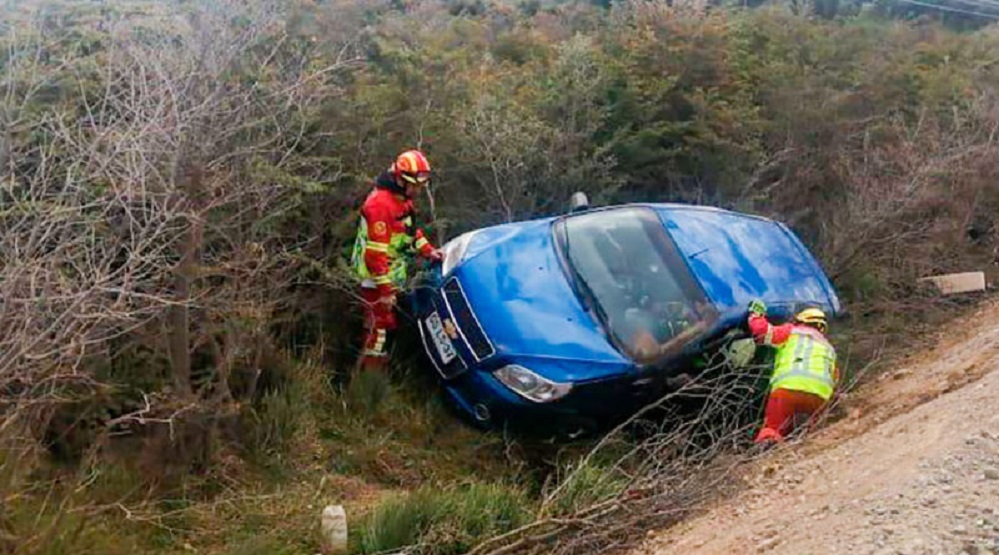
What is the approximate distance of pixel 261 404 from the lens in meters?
6.27

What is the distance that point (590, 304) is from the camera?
672 cm

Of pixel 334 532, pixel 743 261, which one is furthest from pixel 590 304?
pixel 334 532

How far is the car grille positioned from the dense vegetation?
60cm

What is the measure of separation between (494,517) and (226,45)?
115 inches

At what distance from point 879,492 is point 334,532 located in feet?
8.26

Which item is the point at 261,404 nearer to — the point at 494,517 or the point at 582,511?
the point at 494,517

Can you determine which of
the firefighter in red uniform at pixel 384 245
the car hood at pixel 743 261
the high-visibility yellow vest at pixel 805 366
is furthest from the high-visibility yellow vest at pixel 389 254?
the high-visibility yellow vest at pixel 805 366

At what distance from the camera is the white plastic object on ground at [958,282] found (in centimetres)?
1005

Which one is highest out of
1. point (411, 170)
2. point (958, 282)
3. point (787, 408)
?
point (411, 170)

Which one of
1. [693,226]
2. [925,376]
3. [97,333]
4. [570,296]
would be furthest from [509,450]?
[925,376]

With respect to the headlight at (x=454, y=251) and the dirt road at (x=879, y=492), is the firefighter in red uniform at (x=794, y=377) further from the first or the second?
the headlight at (x=454, y=251)

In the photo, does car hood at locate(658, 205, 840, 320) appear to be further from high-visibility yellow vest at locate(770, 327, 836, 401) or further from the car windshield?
high-visibility yellow vest at locate(770, 327, 836, 401)

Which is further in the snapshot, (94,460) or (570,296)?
(570,296)

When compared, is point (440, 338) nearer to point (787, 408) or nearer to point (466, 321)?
point (466, 321)
